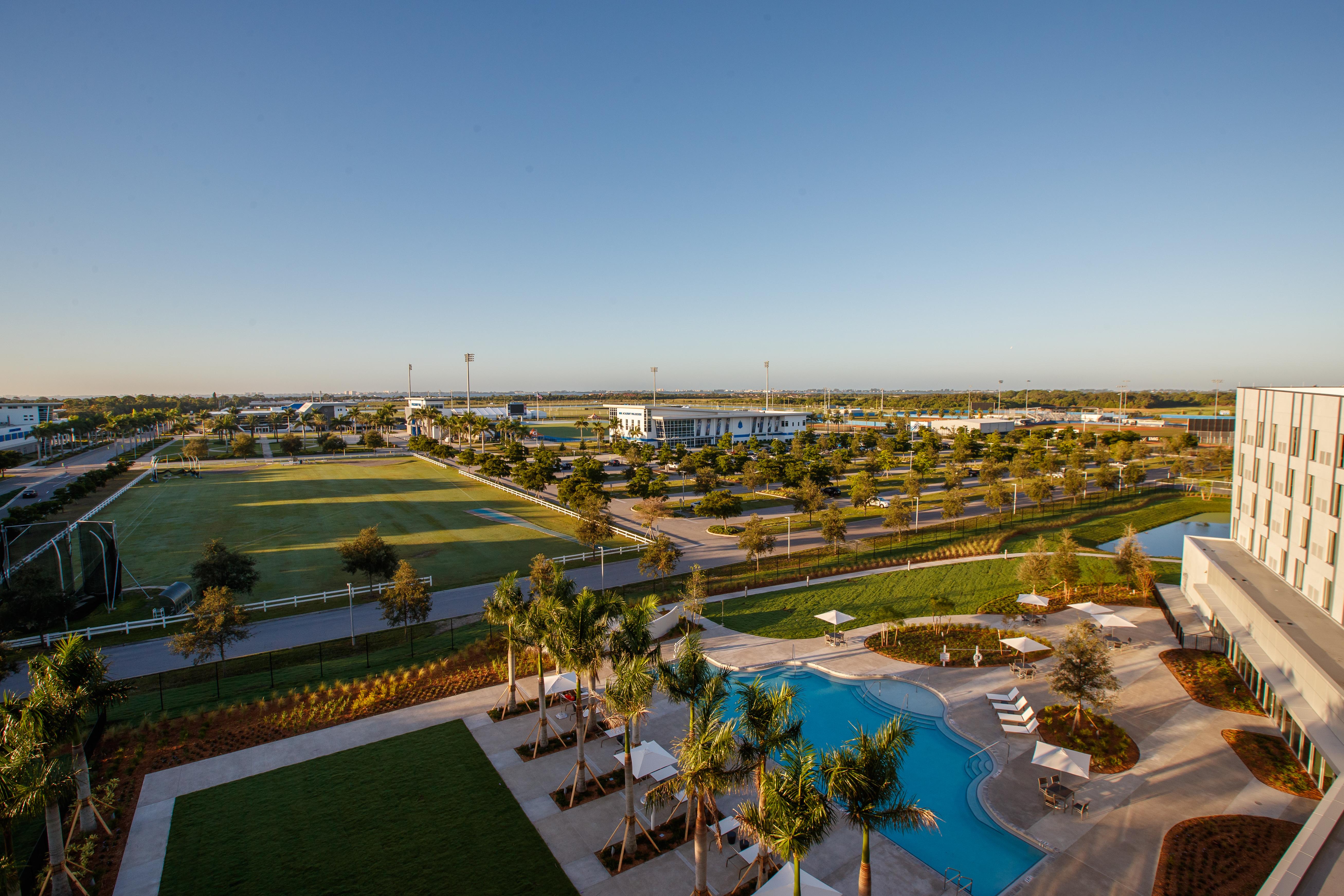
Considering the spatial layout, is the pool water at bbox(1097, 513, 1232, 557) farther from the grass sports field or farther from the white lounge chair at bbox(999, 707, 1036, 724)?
the white lounge chair at bbox(999, 707, 1036, 724)

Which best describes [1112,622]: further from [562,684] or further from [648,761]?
[562,684]

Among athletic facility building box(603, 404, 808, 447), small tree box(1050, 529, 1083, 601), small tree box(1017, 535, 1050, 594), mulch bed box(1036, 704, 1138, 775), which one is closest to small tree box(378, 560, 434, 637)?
mulch bed box(1036, 704, 1138, 775)

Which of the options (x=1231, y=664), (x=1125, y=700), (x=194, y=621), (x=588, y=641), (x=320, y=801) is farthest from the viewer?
(x=194, y=621)

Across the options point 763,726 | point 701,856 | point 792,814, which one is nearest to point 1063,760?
point 763,726

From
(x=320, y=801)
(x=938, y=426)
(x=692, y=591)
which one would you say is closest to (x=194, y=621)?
(x=320, y=801)

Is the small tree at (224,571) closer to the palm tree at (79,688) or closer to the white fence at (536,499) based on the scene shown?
the palm tree at (79,688)

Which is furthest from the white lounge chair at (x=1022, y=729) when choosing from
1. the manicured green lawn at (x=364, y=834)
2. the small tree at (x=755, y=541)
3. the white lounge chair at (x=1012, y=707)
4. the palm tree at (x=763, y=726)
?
the small tree at (x=755, y=541)

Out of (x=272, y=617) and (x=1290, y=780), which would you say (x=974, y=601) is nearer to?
(x=1290, y=780)
